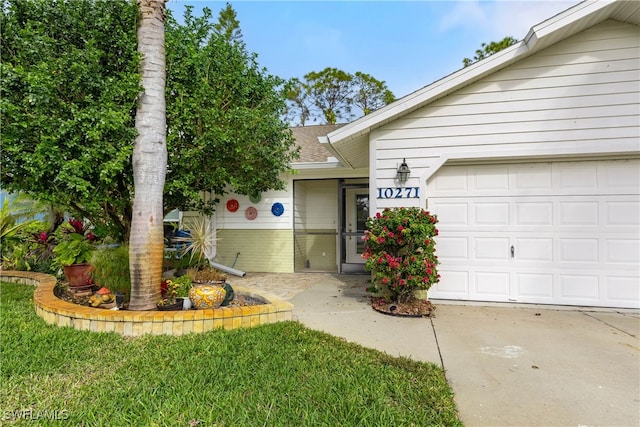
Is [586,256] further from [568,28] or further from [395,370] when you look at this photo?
[395,370]

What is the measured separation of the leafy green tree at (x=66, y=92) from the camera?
150 inches

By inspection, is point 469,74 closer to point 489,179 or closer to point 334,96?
point 489,179

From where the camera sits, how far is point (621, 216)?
471cm

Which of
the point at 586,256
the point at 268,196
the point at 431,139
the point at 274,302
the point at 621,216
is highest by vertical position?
the point at 431,139

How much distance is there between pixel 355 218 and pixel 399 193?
3.72m

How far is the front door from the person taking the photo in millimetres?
8648

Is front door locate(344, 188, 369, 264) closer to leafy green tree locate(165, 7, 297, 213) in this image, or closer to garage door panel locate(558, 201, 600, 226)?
leafy green tree locate(165, 7, 297, 213)

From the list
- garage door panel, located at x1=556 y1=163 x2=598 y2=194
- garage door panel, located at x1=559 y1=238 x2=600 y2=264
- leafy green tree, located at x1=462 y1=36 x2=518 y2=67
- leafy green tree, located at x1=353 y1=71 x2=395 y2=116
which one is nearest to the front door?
garage door panel, located at x1=556 y1=163 x2=598 y2=194

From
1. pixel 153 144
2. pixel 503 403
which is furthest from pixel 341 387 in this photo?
pixel 153 144

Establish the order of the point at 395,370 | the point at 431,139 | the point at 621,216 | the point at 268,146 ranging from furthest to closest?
the point at 268,146 < the point at 431,139 < the point at 621,216 < the point at 395,370

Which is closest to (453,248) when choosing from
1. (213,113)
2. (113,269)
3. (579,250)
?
(579,250)

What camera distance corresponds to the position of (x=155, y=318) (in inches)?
136

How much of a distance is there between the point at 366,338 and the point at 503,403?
1.52m

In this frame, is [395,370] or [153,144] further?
[153,144]
